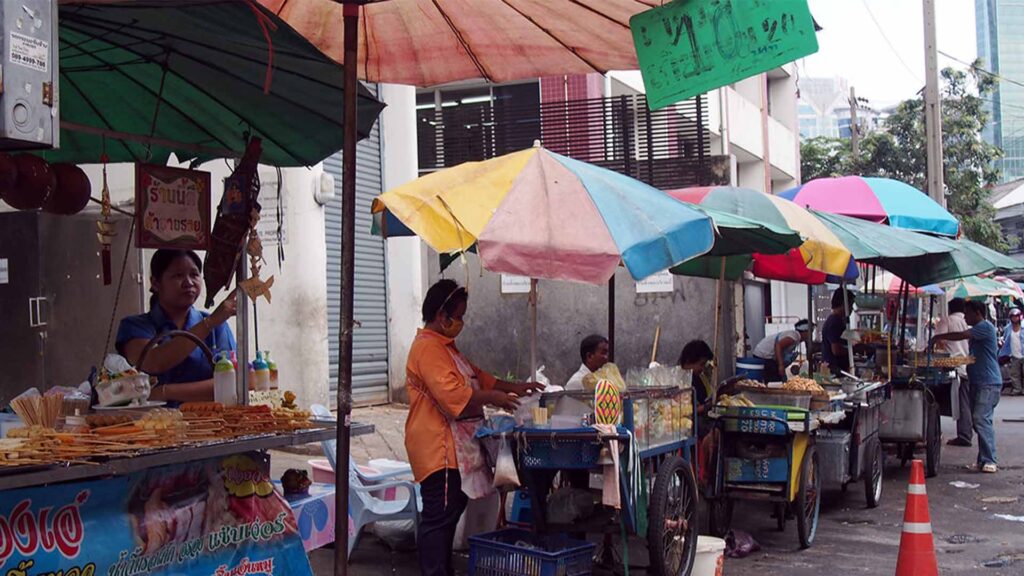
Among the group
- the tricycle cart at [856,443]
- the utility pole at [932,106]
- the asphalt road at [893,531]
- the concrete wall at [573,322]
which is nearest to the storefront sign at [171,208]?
the asphalt road at [893,531]

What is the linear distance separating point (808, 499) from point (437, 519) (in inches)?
148

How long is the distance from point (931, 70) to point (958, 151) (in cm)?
1515

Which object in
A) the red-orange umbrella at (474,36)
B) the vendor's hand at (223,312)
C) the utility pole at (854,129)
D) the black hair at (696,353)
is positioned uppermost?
the utility pole at (854,129)

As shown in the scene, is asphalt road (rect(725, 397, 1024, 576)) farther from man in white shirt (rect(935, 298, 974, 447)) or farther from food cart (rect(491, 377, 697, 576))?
man in white shirt (rect(935, 298, 974, 447))

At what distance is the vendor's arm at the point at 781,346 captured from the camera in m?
12.3

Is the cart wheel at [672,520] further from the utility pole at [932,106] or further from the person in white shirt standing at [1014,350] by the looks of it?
the person in white shirt standing at [1014,350]

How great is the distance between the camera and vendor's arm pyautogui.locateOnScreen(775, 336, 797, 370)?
1230 cm

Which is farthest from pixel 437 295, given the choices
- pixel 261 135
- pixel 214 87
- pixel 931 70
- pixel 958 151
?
pixel 958 151

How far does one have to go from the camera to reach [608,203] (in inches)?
243

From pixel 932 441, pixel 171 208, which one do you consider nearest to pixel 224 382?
pixel 171 208

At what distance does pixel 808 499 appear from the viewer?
28.8 feet

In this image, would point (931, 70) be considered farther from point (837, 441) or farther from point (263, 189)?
point (263, 189)

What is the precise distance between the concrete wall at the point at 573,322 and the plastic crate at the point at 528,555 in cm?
961

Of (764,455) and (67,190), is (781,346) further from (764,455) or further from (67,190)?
(67,190)
